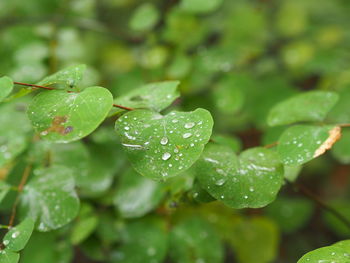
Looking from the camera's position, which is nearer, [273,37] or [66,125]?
[66,125]

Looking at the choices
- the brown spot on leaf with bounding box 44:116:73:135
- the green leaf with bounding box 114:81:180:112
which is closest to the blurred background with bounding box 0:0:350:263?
the green leaf with bounding box 114:81:180:112

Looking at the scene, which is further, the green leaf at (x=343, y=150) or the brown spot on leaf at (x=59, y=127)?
the green leaf at (x=343, y=150)

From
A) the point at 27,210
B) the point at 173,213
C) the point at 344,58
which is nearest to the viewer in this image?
the point at 27,210

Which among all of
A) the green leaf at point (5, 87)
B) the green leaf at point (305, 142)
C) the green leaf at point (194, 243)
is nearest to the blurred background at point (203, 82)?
the green leaf at point (194, 243)

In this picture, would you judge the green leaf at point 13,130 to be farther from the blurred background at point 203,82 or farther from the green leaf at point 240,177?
the green leaf at point 240,177

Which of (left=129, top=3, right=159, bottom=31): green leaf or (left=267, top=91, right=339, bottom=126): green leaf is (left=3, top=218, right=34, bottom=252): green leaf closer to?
(left=267, top=91, right=339, bottom=126): green leaf

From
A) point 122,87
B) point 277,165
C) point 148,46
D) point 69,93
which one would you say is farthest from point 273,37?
point 69,93

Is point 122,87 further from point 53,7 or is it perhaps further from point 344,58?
point 344,58
